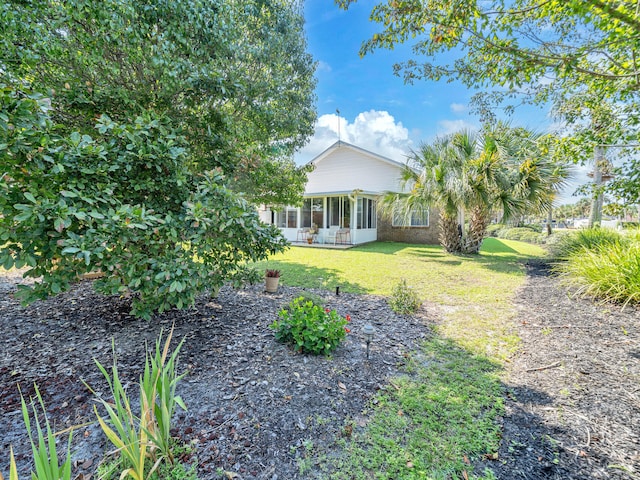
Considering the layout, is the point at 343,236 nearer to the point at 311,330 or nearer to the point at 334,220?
the point at 334,220

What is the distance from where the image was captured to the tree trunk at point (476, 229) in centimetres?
1063

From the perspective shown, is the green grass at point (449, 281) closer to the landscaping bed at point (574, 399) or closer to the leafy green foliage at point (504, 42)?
the landscaping bed at point (574, 399)

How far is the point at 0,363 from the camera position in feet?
9.58

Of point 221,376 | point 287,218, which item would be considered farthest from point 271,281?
point 287,218

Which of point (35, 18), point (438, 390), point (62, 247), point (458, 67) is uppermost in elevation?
point (458, 67)

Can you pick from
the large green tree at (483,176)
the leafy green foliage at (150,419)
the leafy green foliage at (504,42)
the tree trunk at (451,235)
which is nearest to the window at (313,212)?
the large green tree at (483,176)

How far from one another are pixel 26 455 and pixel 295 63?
363 inches

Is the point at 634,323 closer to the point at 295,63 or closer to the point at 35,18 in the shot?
the point at 35,18

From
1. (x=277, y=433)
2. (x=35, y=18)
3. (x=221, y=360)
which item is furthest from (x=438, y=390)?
(x=35, y=18)

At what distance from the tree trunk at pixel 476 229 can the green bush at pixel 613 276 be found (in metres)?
5.10

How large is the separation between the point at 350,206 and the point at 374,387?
13.1 m

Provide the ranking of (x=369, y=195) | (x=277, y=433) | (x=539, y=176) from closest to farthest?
1. (x=277, y=433)
2. (x=539, y=176)
3. (x=369, y=195)

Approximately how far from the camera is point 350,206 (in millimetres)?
15312

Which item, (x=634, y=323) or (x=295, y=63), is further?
(x=295, y=63)
